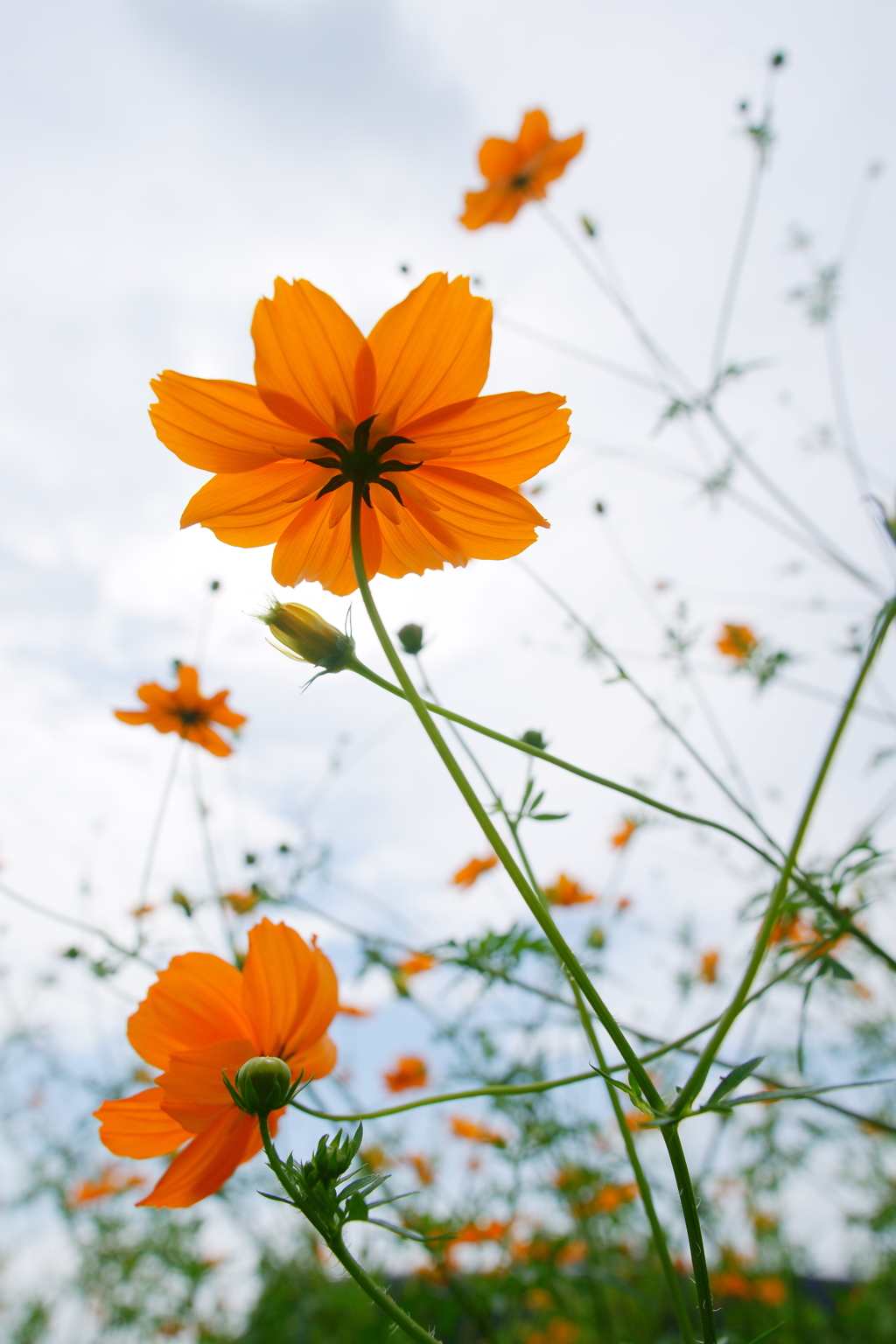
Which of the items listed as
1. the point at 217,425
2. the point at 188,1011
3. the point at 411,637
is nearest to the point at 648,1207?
the point at 188,1011

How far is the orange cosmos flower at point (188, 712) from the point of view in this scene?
6.21 ft

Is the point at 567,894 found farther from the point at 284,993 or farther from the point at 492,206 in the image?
the point at 492,206

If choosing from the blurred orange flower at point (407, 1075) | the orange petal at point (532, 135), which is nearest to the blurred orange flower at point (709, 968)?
the blurred orange flower at point (407, 1075)

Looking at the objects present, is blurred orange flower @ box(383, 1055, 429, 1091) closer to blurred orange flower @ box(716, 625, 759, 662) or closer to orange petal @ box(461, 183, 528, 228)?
blurred orange flower @ box(716, 625, 759, 662)

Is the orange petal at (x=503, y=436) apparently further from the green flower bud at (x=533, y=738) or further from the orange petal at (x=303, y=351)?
the green flower bud at (x=533, y=738)

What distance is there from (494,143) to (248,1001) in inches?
111

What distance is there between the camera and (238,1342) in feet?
11.4

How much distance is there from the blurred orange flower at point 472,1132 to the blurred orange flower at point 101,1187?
1590 millimetres

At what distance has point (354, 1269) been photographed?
0.46 m

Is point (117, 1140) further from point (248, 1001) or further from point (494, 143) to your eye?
point (494, 143)

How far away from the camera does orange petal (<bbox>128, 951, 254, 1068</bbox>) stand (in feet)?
2.21

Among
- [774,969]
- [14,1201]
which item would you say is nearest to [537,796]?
[774,969]

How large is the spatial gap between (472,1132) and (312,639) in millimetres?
2975

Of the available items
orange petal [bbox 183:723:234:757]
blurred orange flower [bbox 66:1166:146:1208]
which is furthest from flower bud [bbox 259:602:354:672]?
blurred orange flower [bbox 66:1166:146:1208]
